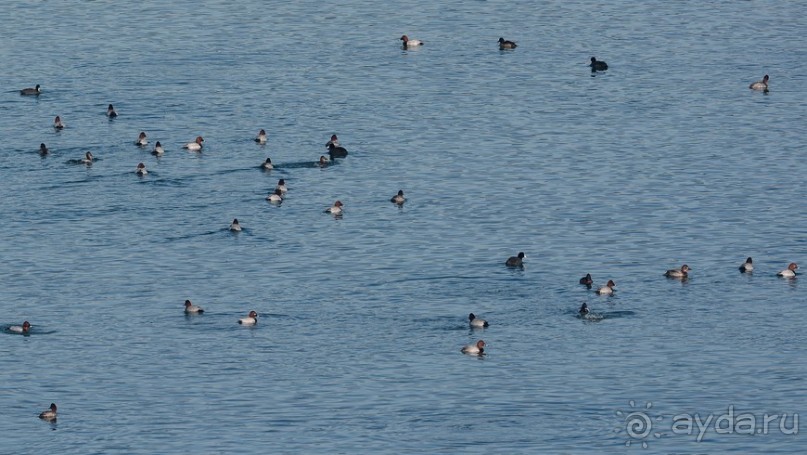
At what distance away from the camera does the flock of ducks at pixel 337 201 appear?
7950 cm

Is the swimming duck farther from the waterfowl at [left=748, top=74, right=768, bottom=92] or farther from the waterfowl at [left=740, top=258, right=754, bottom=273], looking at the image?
the waterfowl at [left=748, top=74, right=768, bottom=92]

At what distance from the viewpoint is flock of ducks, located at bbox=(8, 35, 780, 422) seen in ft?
261

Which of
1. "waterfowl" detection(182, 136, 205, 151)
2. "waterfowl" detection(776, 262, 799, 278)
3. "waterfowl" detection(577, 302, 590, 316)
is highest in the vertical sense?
Answer: "waterfowl" detection(182, 136, 205, 151)

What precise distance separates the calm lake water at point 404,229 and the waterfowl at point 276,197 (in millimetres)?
1055

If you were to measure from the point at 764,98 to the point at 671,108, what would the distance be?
20.9 feet

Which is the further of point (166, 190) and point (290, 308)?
point (166, 190)

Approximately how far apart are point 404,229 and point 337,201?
4358 millimetres

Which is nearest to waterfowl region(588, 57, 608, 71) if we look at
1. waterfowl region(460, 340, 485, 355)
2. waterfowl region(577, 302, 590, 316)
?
waterfowl region(577, 302, 590, 316)

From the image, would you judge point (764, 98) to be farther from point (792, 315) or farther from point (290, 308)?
point (290, 308)

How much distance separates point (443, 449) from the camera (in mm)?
69250

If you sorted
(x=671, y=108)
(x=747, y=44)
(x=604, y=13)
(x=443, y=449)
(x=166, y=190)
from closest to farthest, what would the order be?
(x=443, y=449) → (x=166, y=190) → (x=671, y=108) → (x=747, y=44) → (x=604, y=13)

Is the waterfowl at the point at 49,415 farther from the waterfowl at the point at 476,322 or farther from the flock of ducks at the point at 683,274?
the flock of ducks at the point at 683,274

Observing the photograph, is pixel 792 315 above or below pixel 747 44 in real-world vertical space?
below

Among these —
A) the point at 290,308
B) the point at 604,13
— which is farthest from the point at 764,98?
the point at 290,308
